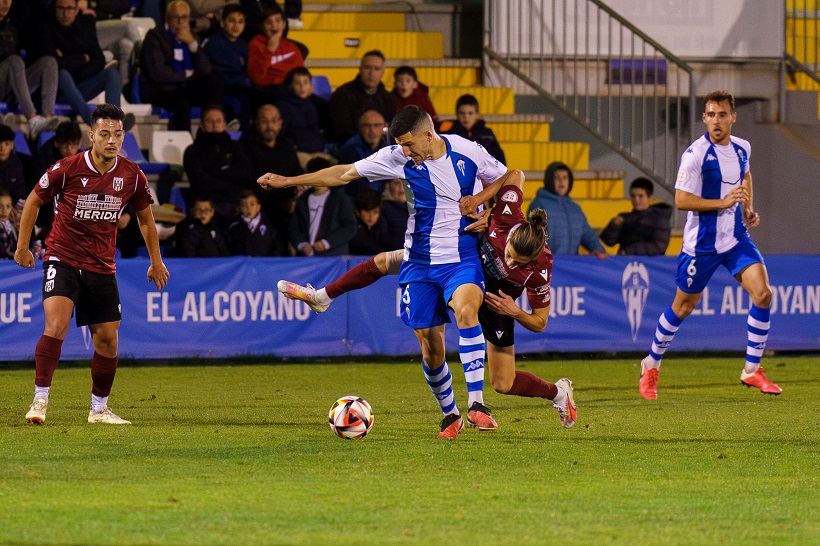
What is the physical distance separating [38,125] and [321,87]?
14.2 feet

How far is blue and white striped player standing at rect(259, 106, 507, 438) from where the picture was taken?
8.79 metres

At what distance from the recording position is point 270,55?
60.1 feet

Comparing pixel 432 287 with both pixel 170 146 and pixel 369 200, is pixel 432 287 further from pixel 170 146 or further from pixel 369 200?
pixel 170 146

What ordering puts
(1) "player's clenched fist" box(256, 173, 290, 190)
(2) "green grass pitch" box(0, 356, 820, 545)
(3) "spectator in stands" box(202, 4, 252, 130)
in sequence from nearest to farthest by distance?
(2) "green grass pitch" box(0, 356, 820, 545) → (1) "player's clenched fist" box(256, 173, 290, 190) → (3) "spectator in stands" box(202, 4, 252, 130)

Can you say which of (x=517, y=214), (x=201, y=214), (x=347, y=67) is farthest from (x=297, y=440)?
(x=347, y=67)

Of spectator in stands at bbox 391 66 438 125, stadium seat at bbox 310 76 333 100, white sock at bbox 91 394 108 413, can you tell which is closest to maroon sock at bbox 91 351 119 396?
white sock at bbox 91 394 108 413

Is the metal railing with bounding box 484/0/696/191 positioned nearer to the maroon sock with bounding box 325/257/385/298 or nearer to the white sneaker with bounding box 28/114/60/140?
the white sneaker with bounding box 28/114/60/140

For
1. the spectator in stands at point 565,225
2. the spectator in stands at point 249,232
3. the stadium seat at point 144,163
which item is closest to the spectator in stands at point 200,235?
the spectator in stands at point 249,232

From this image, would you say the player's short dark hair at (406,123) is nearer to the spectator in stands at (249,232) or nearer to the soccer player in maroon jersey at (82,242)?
the soccer player in maroon jersey at (82,242)

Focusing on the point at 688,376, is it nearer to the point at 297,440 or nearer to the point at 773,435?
Answer: the point at 773,435

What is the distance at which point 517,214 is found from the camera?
8945mm

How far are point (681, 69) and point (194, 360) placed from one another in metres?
9.42

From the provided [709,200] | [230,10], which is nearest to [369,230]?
[230,10]

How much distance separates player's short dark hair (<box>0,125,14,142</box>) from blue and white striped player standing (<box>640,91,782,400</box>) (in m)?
7.70
